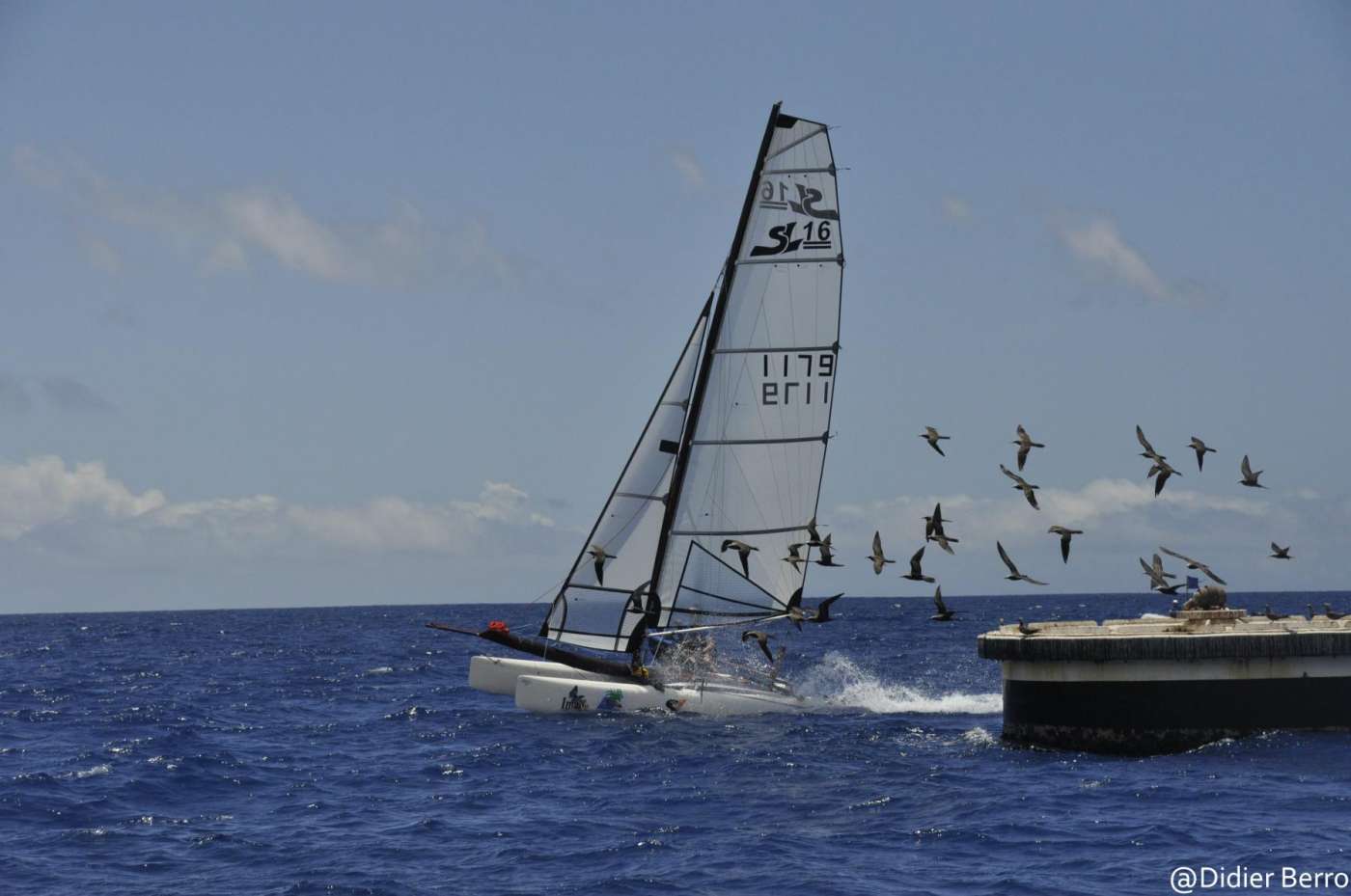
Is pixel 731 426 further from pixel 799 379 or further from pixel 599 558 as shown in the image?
pixel 599 558

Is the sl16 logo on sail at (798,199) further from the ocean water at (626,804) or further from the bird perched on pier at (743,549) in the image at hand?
the ocean water at (626,804)

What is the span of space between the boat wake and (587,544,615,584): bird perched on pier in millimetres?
6896

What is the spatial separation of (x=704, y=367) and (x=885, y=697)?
10.7 metres

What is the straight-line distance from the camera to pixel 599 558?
3853cm

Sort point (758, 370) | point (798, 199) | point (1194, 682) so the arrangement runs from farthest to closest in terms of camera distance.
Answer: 1. point (798, 199)
2. point (758, 370)
3. point (1194, 682)

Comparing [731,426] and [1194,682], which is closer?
[1194,682]

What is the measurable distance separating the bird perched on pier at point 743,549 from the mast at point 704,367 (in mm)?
1461

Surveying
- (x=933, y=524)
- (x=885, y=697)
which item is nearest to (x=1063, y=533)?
(x=933, y=524)

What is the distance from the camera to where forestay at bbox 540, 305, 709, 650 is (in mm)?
39250

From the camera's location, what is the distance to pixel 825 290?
131 feet

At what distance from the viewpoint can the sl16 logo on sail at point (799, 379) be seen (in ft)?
130

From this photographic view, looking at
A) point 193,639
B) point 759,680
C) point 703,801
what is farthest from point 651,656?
point 193,639

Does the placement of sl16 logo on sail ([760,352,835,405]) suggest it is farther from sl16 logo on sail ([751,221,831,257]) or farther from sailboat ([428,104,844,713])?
sl16 logo on sail ([751,221,831,257])

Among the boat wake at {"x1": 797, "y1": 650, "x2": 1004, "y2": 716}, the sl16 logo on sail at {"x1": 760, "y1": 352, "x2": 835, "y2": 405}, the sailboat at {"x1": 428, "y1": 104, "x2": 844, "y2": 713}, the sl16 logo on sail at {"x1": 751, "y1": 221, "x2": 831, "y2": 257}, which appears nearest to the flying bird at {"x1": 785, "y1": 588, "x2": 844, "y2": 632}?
the sailboat at {"x1": 428, "y1": 104, "x2": 844, "y2": 713}
